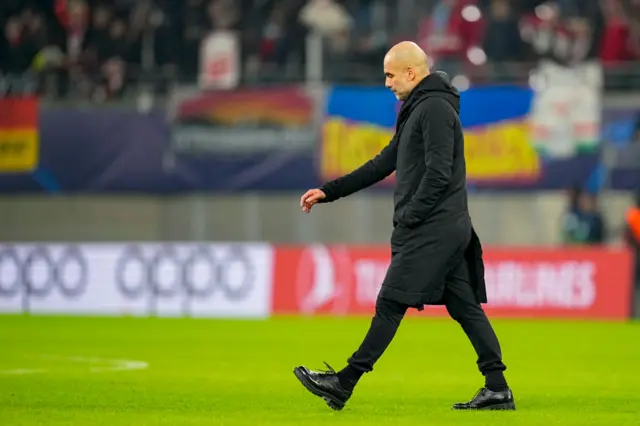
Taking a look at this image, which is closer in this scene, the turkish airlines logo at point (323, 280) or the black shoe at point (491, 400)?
the black shoe at point (491, 400)

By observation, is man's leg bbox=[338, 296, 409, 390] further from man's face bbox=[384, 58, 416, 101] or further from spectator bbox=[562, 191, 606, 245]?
spectator bbox=[562, 191, 606, 245]

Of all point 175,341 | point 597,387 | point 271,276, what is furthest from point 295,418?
point 271,276

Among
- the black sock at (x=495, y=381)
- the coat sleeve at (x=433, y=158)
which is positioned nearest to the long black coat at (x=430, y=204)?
the coat sleeve at (x=433, y=158)

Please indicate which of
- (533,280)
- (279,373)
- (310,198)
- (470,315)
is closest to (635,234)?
(533,280)

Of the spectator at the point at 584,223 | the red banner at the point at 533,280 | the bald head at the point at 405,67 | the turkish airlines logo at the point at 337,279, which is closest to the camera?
the bald head at the point at 405,67

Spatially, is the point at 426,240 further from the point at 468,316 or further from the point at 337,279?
the point at 337,279

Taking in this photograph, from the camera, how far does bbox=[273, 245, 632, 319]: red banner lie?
21234 mm

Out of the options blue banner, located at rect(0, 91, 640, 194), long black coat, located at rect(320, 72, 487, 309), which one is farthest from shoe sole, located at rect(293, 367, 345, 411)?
blue banner, located at rect(0, 91, 640, 194)

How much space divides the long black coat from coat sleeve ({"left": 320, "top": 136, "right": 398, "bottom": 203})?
1.09 ft

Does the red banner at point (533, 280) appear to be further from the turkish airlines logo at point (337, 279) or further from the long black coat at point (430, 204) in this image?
the long black coat at point (430, 204)

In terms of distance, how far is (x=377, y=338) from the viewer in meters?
8.17

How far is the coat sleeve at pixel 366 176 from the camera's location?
8.69 metres

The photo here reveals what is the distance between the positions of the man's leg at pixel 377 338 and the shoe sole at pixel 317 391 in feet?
0.49

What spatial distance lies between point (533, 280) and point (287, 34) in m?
5.78
